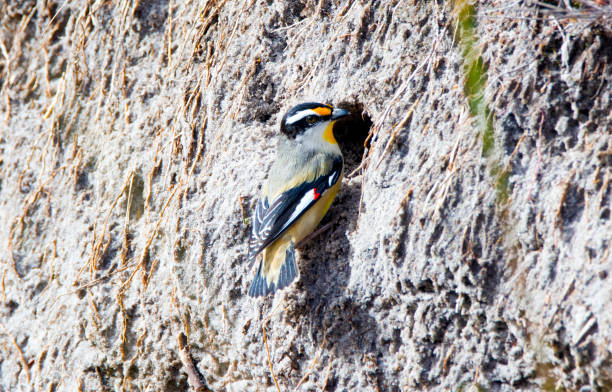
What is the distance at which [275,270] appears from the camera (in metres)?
4.43

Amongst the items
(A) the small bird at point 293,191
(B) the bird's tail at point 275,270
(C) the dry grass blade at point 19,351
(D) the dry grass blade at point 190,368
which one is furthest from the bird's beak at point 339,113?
(C) the dry grass blade at point 19,351

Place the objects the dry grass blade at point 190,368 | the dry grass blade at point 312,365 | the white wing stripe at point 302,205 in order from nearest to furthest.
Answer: the dry grass blade at point 312,365
the white wing stripe at point 302,205
the dry grass blade at point 190,368

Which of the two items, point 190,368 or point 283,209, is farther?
point 190,368

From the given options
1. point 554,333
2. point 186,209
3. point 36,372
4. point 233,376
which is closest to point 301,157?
point 186,209

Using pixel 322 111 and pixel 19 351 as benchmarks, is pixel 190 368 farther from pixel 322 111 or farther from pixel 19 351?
pixel 322 111

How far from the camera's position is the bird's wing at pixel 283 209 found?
4.46 metres

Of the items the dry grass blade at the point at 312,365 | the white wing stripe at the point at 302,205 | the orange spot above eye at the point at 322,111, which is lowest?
the dry grass blade at the point at 312,365

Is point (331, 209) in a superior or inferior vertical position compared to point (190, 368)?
superior

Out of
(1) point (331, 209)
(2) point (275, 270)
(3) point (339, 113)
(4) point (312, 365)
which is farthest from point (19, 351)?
(3) point (339, 113)

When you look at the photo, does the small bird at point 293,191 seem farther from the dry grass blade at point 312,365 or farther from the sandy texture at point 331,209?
the dry grass blade at point 312,365

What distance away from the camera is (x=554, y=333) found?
320 cm

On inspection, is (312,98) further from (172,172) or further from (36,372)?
(36,372)

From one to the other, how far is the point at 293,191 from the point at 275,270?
62 centimetres

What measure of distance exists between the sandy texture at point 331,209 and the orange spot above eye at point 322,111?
151 mm
